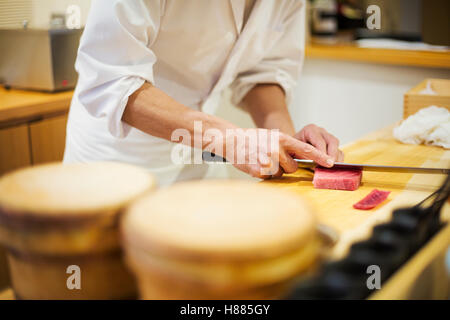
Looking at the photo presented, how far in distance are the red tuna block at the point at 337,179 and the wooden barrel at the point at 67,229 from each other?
66 centimetres

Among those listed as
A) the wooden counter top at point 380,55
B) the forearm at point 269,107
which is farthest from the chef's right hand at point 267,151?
the wooden counter top at point 380,55

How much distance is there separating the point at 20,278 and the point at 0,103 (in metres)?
1.79

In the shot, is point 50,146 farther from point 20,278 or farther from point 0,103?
point 20,278

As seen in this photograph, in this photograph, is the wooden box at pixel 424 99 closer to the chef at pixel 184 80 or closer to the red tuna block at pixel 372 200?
the chef at pixel 184 80

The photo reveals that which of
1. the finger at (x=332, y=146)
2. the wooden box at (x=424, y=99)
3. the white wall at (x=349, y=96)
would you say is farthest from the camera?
the white wall at (x=349, y=96)

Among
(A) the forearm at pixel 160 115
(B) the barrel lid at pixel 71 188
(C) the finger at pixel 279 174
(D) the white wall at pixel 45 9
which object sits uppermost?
(D) the white wall at pixel 45 9

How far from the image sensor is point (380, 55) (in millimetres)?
2945

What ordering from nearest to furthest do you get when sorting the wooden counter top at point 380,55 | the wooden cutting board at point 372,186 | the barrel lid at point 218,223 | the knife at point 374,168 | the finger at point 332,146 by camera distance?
the barrel lid at point 218,223
the wooden cutting board at point 372,186
the knife at point 374,168
the finger at point 332,146
the wooden counter top at point 380,55

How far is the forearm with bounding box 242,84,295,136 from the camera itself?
155 centimetres

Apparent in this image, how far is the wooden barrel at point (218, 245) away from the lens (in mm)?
399

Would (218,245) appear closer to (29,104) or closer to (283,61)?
(283,61)

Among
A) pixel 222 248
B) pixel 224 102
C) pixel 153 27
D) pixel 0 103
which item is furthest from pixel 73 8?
pixel 222 248

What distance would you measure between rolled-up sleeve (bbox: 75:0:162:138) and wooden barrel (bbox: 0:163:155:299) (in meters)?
0.62

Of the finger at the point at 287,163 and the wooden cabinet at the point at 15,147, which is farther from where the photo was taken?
the wooden cabinet at the point at 15,147
